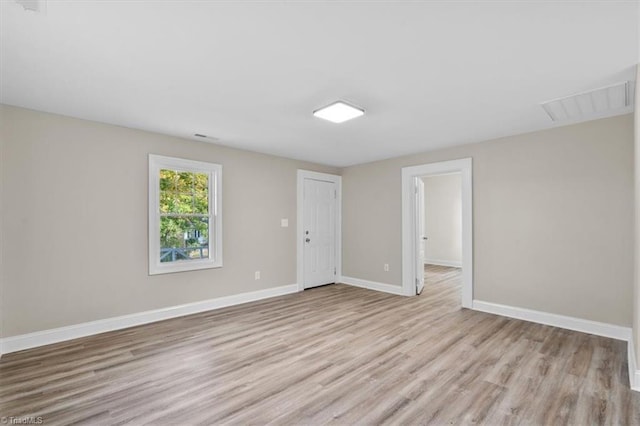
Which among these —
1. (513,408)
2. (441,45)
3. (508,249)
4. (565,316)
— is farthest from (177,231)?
(565,316)

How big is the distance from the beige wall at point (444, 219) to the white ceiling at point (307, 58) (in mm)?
5083

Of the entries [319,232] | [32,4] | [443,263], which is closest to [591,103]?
[319,232]

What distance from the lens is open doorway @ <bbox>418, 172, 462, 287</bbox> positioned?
26.9 ft

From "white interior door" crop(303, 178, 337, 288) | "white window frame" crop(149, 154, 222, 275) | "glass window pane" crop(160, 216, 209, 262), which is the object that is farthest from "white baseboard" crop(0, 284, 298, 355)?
"white interior door" crop(303, 178, 337, 288)

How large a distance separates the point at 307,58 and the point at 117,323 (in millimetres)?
3639

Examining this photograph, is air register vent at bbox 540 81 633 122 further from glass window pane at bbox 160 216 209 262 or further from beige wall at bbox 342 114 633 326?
glass window pane at bbox 160 216 209 262

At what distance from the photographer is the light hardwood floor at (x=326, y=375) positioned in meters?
1.97

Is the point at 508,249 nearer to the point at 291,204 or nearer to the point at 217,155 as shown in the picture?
the point at 291,204

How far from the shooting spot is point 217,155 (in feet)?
14.5

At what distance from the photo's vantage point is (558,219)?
358cm

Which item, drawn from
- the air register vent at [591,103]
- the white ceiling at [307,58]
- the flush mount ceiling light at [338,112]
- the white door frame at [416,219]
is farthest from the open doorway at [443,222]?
the flush mount ceiling light at [338,112]

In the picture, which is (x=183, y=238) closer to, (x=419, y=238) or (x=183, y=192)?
(x=183, y=192)

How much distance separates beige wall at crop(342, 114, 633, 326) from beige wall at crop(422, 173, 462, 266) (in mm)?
4070

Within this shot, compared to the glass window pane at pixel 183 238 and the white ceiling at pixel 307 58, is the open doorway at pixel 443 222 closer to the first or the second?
the white ceiling at pixel 307 58
